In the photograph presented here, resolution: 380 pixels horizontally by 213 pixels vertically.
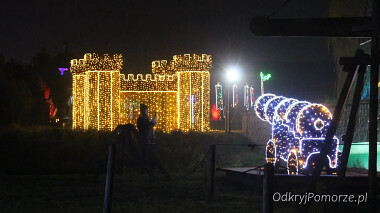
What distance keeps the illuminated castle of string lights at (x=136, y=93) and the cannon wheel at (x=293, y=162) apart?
16404mm

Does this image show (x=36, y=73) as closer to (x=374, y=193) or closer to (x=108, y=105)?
(x=108, y=105)

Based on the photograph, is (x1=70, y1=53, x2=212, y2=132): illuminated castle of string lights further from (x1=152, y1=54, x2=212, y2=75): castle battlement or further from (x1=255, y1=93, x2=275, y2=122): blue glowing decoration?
(x1=255, y1=93, x2=275, y2=122): blue glowing decoration

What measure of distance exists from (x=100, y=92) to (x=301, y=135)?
1826 cm

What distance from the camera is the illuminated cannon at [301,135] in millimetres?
14016

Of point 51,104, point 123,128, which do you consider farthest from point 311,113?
point 51,104

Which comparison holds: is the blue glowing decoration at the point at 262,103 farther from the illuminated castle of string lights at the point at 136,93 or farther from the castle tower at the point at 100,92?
the castle tower at the point at 100,92

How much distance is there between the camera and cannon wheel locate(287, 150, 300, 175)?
1425cm

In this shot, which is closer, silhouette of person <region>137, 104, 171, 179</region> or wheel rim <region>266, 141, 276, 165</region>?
wheel rim <region>266, 141, 276, 165</region>

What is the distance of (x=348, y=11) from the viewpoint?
2647 cm

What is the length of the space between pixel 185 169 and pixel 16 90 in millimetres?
18626

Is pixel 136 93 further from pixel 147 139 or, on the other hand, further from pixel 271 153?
pixel 271 153

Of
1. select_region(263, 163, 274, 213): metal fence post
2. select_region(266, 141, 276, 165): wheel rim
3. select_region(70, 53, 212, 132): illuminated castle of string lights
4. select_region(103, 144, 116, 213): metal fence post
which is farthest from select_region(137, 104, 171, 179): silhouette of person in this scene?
select_region(70, 53, 212, 132): illuminated castle of string lights

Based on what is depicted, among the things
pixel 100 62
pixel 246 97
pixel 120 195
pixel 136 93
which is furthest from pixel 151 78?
pixel 120 195

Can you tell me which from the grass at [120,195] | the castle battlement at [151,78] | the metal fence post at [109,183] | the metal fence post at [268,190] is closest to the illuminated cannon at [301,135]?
the grass at [120,195]
